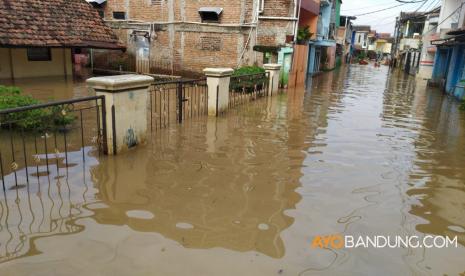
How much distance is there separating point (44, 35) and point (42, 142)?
8.73 m

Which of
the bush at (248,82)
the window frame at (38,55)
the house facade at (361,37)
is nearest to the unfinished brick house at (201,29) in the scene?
the bush at (248,82)

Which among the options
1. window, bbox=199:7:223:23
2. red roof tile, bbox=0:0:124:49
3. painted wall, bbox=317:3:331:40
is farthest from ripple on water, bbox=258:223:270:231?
painted wall, bbox=317:3:331:40

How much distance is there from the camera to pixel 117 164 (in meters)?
5.87

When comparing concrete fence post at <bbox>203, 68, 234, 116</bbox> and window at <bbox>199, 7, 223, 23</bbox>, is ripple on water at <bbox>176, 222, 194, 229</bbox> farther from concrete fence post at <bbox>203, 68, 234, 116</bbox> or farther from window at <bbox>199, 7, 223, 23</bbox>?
window at <bbox>199, 7, 223, 23</bbox>

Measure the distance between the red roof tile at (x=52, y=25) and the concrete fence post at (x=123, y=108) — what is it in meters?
8.61

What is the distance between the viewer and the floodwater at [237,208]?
3439 millimetres

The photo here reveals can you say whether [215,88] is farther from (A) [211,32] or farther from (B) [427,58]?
(B) [427,58]

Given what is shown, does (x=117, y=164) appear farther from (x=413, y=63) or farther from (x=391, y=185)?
(x=413, y=63)

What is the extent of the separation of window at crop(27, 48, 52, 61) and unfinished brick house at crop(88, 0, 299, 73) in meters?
5.65

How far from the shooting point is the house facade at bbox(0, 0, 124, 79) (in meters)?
13.2

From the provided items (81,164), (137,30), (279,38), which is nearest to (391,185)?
(81,164)

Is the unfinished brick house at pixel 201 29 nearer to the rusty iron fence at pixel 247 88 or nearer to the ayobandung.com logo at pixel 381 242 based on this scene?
the rusty iron fence at pixel 247 88

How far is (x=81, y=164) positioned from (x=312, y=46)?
24.0 m

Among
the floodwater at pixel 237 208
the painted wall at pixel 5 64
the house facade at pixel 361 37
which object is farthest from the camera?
the house facade at pixel 361 37
